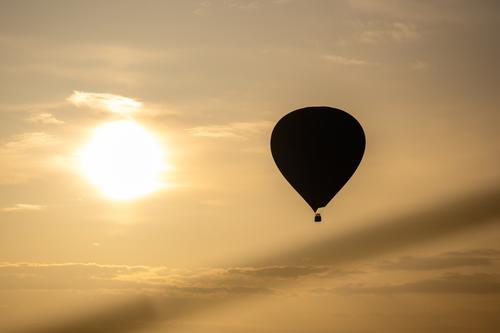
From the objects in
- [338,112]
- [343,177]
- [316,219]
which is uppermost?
[338,112]

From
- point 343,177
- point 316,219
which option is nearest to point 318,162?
point 343,177

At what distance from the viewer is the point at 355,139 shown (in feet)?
277

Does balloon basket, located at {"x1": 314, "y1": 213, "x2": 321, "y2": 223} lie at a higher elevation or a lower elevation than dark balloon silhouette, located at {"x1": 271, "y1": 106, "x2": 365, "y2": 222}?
lower

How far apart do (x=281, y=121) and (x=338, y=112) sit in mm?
5318

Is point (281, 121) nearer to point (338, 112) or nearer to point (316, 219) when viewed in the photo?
point (338, 112)

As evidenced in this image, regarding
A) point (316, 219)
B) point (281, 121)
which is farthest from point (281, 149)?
point (316, 219)

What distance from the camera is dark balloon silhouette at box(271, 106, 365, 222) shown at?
8425 centimetres

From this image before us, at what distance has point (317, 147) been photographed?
85188 mm

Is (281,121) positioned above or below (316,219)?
above

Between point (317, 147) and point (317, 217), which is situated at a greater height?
point (317, 147)

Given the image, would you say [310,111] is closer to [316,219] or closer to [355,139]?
[355,139]

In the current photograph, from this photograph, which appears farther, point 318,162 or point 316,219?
point 318,162

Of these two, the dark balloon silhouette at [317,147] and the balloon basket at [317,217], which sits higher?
the dark balloon silhouette at [317,147]

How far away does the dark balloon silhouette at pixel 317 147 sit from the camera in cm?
8425
